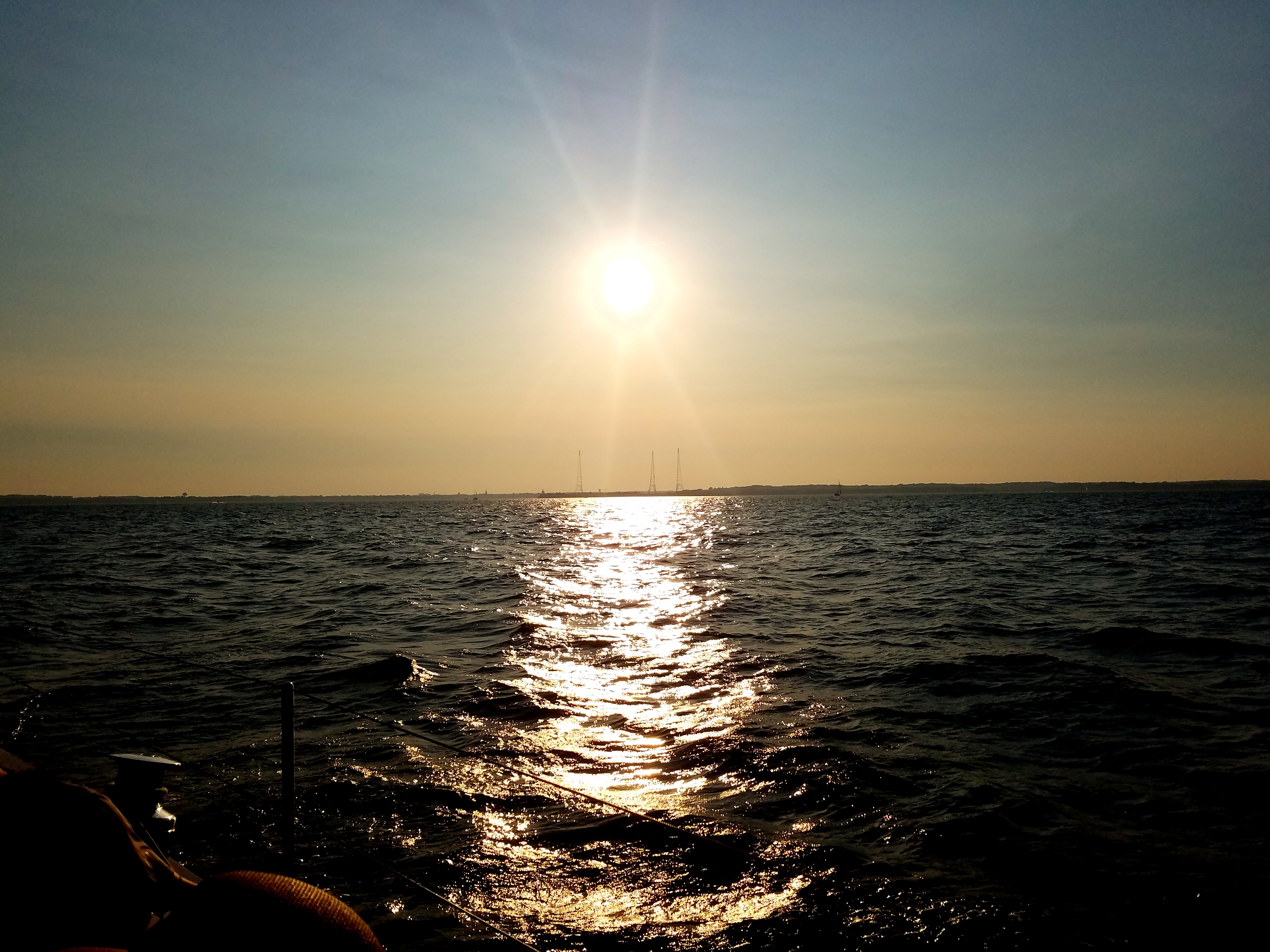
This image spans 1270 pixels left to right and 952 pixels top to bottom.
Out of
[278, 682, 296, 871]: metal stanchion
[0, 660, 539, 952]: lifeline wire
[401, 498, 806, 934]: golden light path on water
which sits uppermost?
[278, 682, 296, 871]: metal stanchion

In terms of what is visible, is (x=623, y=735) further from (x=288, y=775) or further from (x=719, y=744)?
(x=288, y=775)

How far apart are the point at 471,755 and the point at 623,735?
237cm

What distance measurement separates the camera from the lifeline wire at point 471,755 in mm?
5633

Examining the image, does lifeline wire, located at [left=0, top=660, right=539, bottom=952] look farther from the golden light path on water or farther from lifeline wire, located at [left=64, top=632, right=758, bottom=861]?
lifeline wire, located at [left=64, top=632, right=758, bottom=861]

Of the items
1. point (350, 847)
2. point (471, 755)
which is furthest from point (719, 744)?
point (350, 847)

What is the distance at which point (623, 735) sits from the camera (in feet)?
40.8

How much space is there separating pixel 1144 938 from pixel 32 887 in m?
7.87

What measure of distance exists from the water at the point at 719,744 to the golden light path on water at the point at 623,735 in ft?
0.19

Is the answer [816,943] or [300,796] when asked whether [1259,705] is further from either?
[300,796]

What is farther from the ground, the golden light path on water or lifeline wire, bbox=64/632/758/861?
lifeline wire, bbox=64/632/758/861

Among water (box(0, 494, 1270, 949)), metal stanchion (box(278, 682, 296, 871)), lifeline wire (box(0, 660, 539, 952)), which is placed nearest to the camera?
metal stanchion (box(278, 682, 296, 871))

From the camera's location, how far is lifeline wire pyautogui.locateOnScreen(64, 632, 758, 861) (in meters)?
5.63

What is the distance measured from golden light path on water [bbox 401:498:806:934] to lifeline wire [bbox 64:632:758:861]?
0.37m

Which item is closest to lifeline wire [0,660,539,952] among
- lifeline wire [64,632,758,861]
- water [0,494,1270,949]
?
water [0,494,1270,949]
